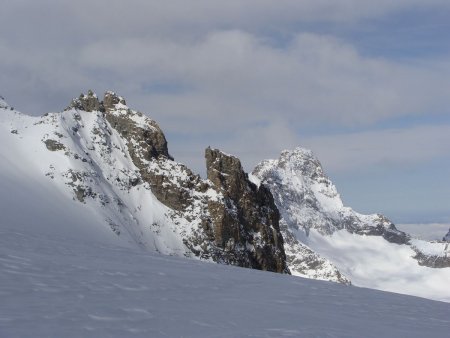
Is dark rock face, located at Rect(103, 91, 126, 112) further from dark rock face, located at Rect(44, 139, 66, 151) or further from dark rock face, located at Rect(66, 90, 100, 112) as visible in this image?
dark rock face, located at Rect(44, 139, 66, 151)

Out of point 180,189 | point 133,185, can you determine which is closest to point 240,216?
point 180,189

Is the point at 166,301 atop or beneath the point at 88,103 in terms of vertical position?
beneath

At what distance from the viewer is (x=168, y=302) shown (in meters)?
11.9

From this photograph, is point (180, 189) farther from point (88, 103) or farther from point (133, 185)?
point (88, 103)

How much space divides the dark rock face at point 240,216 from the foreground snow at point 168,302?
10849 cm

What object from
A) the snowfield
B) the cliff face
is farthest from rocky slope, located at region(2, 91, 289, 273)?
the snowfield

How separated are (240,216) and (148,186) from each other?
2101 cm

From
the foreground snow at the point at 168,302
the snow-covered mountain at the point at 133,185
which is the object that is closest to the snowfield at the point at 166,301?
the foreground snow at the point at 168,302

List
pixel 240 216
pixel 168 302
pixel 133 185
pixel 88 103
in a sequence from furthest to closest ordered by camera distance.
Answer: pixel 88 103
pixel 133 185
pixel 240 216
pixel 168 302

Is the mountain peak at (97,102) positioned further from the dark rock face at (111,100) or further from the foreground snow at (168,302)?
the foreground snow at (168,302)

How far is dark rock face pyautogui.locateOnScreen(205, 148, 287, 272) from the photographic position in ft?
417

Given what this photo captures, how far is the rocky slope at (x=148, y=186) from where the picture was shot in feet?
397

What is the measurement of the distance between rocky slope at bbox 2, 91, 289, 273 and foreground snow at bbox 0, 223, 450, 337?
9733cm

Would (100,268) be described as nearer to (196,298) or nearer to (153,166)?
(196,298)
